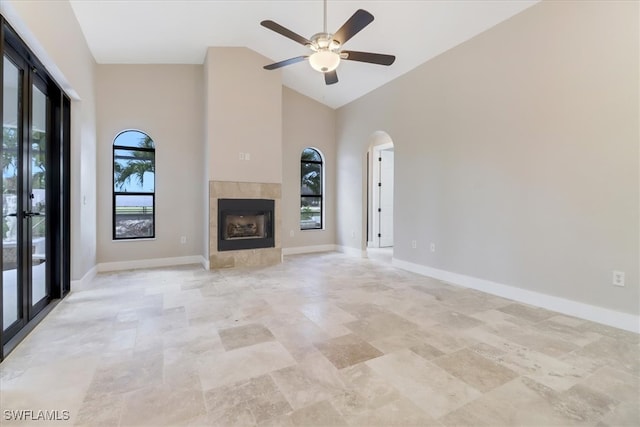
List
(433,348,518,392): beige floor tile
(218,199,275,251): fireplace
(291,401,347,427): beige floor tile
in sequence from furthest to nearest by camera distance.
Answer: (218,199,275,251): fireplace, (433,348,518,392): beige floor tile, (291,401,347,427): beige floor tile

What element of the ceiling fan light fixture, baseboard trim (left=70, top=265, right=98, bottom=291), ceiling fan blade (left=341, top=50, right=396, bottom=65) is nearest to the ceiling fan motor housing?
the ceiling fan light fixture

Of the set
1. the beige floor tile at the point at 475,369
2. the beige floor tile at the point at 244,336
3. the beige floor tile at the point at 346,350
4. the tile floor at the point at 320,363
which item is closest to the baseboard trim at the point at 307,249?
the tile floor at the point at 320,363

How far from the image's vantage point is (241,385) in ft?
5.92

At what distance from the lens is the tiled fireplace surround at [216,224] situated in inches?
194

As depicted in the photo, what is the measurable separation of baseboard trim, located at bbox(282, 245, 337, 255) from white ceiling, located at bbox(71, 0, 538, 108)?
3604 millimetres

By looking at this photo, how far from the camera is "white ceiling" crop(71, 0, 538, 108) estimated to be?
140 inches

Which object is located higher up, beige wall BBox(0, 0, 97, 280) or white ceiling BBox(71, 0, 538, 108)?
white ceiling BBox(71, 0, 538, 108)

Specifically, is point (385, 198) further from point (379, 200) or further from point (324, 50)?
point (324, 50)

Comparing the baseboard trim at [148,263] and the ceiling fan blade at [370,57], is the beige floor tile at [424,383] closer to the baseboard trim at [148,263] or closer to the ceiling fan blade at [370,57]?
the ceiling fan blade at [370,57]

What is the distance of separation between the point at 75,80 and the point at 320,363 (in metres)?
4.10

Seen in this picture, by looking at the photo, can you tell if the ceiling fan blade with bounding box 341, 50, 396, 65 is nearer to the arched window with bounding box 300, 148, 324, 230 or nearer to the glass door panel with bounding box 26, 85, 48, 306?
the glass door panel with bounding box 26, 85, 48, 306

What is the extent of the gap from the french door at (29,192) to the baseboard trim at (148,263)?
1.41 metres

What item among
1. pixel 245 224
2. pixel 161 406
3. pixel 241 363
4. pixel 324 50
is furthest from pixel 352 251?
pixel 161 406

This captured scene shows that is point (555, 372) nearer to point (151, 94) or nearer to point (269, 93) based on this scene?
point (269, 93)
